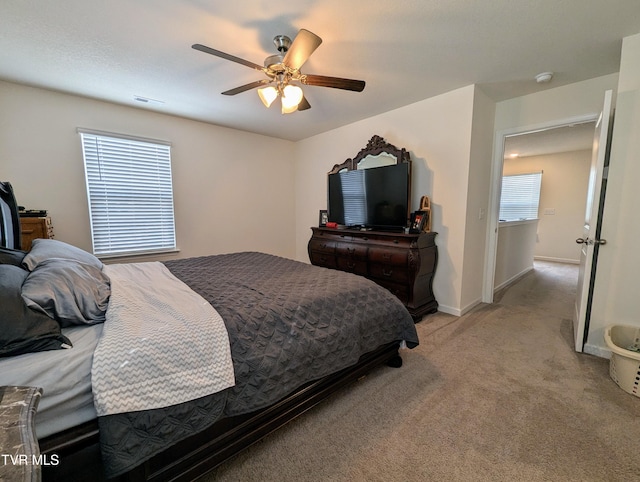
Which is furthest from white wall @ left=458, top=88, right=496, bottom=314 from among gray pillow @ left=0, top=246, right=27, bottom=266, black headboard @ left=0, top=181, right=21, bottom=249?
black headboard @ left=0, top=181, right=21, bottom=249

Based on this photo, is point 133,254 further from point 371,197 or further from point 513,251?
point 513,251

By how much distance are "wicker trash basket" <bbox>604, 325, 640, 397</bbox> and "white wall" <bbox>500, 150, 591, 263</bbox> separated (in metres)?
5.04

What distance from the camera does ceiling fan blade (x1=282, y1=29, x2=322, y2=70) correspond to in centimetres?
154

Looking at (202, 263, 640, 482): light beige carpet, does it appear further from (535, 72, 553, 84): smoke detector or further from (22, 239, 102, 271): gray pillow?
(535, 72, 553, 84): smoke detector

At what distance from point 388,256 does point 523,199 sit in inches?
211

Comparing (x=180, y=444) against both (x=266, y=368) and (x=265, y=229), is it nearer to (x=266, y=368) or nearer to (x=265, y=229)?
(x=266, y=368)

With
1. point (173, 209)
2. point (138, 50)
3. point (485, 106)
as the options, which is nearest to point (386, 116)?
point (485, 106)

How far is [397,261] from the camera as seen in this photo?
2.96 m

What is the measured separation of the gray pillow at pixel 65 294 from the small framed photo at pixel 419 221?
2.79 meters

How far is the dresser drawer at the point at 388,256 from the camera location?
2913 millimetres

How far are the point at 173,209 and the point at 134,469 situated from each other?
326 cm

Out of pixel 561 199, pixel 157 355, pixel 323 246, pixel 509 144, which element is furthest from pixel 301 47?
pixel 561 199

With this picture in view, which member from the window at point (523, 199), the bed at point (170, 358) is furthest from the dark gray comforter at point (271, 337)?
the window at point (523, 199)

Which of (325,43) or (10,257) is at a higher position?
(325,43)
